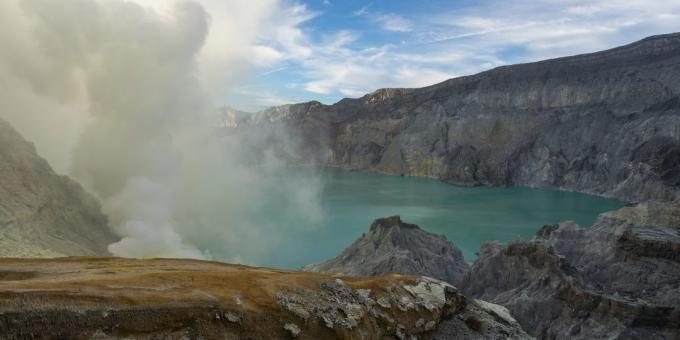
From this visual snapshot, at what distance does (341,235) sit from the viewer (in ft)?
198

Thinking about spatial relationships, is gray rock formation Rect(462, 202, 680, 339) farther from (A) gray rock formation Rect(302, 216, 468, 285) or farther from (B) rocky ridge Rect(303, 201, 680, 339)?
(A) gray rock formation Rect(302, 216, 468, 285)

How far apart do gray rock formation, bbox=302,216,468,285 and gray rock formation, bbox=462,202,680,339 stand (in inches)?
143

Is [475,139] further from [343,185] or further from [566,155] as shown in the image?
[343,185]

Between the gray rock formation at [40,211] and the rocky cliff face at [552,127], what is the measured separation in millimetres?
78491

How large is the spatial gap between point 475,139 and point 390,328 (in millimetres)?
124070

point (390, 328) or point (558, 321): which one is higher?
point (390, 328)

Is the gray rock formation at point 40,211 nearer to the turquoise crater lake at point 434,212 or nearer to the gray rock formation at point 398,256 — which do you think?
the turquoise crater lake at point 434,212

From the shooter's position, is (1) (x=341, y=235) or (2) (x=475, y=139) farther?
(2) (x=475, y=139)

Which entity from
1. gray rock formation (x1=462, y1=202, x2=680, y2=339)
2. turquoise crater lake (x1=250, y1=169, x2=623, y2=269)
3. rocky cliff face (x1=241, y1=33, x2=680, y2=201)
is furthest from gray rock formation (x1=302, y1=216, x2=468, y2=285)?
rocky cliff face (x1=241, y1=33, x2=680, y2=201)

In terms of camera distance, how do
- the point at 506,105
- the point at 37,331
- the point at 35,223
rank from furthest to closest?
the point at 506,105, the point at 35,223, the point at 37,331

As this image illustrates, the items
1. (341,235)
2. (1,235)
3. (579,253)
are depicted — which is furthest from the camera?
(341,235)

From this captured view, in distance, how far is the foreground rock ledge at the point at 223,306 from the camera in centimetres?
1142

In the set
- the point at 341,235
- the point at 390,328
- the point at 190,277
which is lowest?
the point at 341,235

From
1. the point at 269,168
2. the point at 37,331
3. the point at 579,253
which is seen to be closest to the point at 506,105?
the point at 269,168
